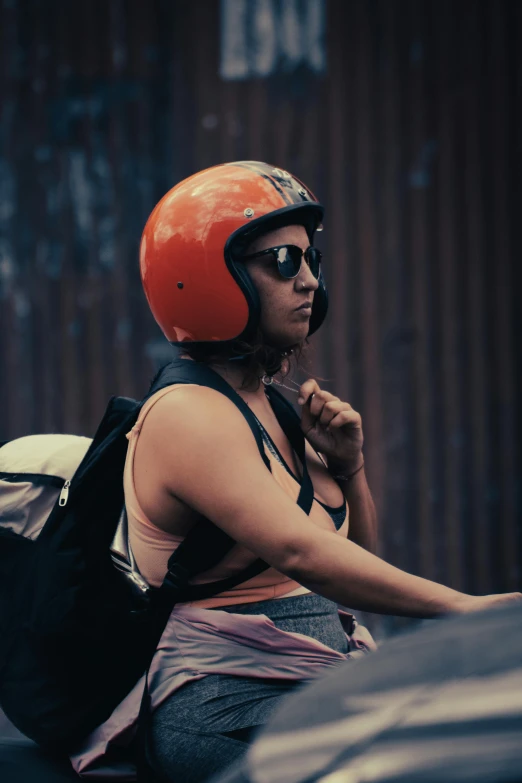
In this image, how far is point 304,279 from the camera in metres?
1.93

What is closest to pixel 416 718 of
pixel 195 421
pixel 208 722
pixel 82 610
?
pixel 208 722

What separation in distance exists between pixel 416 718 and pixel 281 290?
1034 mm

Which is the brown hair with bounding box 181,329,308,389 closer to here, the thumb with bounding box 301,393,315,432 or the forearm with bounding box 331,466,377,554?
the thumb with bounding box 301,393,315,432

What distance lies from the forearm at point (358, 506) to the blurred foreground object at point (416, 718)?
2.56ft

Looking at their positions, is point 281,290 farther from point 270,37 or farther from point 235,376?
point 270,37

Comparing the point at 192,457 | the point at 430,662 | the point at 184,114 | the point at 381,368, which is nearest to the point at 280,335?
the point at 192,457

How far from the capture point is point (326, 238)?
498 centimetres

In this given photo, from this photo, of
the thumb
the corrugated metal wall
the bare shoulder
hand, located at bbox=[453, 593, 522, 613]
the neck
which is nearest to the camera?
hand, located at bbox=[453, 593, 522, 613]

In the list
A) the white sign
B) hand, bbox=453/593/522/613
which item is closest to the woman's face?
hand, bbox=453/593/522/613

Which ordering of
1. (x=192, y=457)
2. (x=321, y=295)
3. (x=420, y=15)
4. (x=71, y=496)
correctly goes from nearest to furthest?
(x=192, y=457)
(x=71, y=496)
(x=321, y=295)
(x=420, y=15)

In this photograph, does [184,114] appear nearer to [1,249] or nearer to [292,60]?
[292,60]

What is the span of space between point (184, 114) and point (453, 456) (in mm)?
2488

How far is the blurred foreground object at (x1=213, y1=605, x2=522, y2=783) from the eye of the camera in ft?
3.43

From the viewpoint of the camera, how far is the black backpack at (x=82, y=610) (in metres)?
1.76
